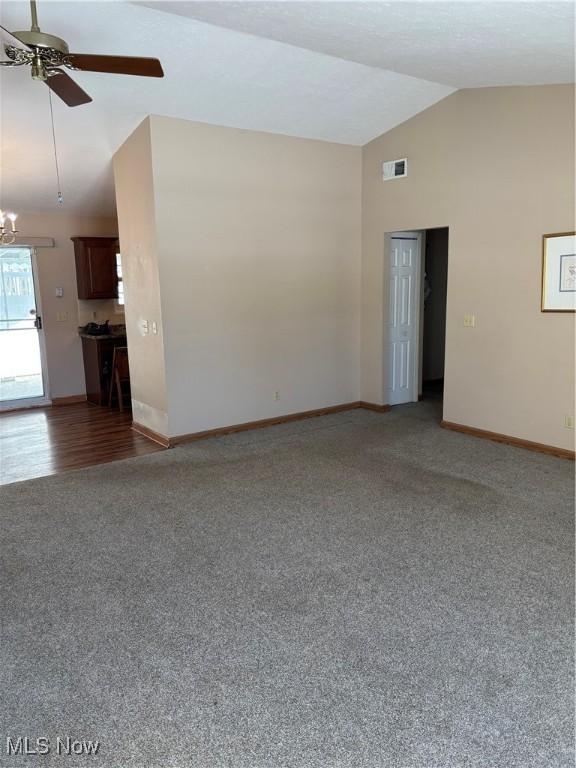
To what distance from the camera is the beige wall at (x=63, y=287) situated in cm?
720

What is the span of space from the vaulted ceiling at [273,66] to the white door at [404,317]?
1373mm

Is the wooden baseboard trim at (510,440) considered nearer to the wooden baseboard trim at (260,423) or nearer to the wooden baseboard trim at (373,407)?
the wooden baseboard trim at (373,407)

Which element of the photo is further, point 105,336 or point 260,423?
point 105,336

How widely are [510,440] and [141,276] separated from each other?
3.97 metres

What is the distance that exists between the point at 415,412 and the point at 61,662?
492 cm

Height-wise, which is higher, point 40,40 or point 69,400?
point 40,40

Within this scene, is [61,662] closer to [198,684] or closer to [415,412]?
[198,684]

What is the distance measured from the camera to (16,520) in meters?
3.68

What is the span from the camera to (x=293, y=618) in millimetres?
2533

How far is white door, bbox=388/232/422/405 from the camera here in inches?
256

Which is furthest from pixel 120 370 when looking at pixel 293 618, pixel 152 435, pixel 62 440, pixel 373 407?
pixel 293 618

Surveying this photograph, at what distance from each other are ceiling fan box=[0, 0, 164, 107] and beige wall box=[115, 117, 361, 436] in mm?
1729

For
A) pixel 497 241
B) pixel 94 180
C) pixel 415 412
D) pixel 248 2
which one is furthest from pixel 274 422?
pixel 248 2

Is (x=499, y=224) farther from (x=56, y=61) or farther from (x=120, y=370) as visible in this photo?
(x=120, y=370)
